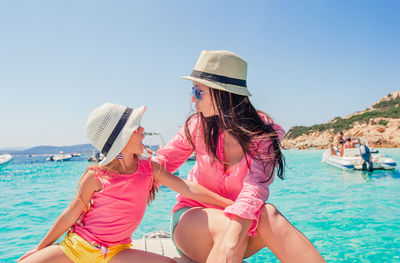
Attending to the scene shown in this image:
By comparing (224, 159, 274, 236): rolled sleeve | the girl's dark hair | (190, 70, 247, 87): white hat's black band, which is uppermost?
(190, 70, 247, 87): white hat's black band

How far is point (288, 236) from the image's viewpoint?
142 cm

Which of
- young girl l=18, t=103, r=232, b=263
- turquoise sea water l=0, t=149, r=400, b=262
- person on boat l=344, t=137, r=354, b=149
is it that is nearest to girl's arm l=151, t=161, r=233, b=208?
young girl l=18, t=103, r=232, b=263

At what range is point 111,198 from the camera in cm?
169

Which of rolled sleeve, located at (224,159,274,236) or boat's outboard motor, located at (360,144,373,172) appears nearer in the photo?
rolled sleeve, located at (224,159,274,236)

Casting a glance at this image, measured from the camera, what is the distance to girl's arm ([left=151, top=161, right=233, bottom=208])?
1743 millimetres

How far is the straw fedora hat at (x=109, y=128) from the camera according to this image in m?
1.69

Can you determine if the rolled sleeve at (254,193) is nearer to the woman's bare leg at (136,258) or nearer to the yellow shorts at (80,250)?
the woman's bare leg at (136,258)

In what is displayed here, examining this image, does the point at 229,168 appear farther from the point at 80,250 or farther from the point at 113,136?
the point at 80,250

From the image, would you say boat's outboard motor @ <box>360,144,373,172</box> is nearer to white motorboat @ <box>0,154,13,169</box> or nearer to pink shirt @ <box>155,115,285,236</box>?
pink shirt @ <box>155,115,285,236</box>

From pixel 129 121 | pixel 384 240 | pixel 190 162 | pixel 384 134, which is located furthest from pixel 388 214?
pixel 384 134

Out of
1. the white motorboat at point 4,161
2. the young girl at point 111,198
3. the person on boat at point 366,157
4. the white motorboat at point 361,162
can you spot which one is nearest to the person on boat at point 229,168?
the young girl at point 111,198

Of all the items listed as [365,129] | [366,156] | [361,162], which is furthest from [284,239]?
[365,129]

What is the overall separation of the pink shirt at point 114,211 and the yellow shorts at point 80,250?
3cm

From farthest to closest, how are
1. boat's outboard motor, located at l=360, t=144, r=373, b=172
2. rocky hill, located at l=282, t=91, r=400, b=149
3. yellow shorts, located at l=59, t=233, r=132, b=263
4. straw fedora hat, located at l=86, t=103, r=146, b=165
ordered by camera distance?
rocky hill, located at l=282, t=91, r=400, b=149 → boat's outboard motor, located at l=360, t=144, r=373, b=172 → straw fedora hat, located at l=86, t=103, r=146, b=165 → yellow shorts, located at l=59, t=233, r=132, b=263
